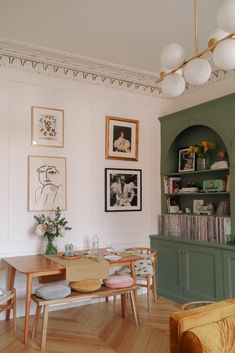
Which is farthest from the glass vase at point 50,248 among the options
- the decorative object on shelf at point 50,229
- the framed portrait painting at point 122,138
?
the framed portrait painting at point 122,138

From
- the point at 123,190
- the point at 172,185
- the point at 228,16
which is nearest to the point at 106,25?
the point at 228,16

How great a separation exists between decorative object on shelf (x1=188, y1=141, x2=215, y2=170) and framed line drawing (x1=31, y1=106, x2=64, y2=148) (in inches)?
69.5

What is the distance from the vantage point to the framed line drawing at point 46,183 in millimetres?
3979

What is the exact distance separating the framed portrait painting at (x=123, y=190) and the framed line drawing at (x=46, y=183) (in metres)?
0.65

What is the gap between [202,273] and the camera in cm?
399

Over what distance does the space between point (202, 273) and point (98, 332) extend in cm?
144

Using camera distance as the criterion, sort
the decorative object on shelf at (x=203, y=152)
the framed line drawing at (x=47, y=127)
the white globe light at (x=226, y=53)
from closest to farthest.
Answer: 1. the white globe light at (x=226, y=53)
2. the framed line drawing at (x=47, y=127)
3. the decorative object on shelf at (x=203, y=152)

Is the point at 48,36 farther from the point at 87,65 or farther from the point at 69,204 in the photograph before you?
the point at 69,204

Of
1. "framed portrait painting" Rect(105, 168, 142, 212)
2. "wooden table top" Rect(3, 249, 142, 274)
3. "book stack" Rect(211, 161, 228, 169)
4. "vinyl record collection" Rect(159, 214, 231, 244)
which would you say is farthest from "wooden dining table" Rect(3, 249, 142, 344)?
"book stack" Rect(211, 161, 228, 169)

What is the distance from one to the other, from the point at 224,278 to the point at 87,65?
10.1 feet

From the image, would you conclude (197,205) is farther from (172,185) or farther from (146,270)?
(146,270)

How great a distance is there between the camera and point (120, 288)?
11.6 ft

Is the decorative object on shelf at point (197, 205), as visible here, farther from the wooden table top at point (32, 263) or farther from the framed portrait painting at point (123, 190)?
the wooden table top at point (32, 263)

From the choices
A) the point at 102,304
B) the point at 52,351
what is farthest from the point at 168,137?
the point at 52,351
